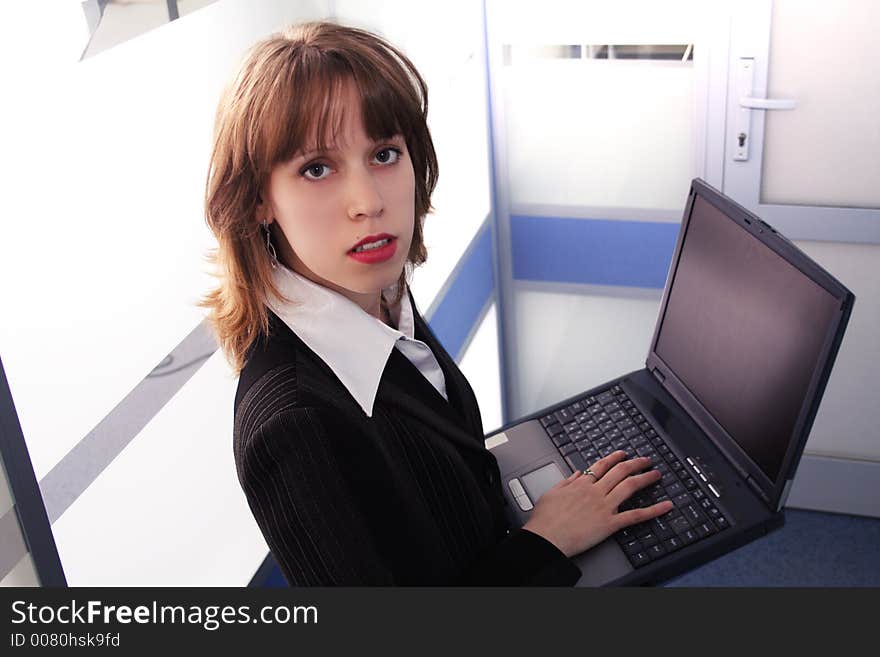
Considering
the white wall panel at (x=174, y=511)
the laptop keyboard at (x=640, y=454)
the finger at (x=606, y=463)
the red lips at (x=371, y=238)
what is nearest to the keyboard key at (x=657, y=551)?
the laptop keyboard at (x=640, y=454)

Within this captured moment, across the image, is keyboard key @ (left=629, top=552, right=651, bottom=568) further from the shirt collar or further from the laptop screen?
the shirt collar

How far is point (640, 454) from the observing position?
141 cm

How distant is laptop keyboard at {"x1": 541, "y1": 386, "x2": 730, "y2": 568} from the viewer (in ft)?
4.09

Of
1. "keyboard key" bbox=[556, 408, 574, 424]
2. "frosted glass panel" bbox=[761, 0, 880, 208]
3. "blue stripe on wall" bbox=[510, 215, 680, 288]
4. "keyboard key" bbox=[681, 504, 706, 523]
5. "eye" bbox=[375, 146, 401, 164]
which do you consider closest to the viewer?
"eye" bbox=[375, 146, 401, 164]

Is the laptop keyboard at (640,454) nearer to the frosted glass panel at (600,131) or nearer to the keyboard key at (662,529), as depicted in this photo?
the keyboard key at (662,529)

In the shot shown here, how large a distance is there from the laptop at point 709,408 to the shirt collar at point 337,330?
31 centimetres

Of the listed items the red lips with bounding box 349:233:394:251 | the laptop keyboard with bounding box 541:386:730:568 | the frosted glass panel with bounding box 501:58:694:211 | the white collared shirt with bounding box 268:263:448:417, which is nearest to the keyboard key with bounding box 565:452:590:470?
the laptop keyboard with bounding box 541:386:730:568

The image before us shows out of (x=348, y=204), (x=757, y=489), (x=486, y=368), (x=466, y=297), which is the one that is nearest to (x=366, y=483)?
(x=348, y=204)

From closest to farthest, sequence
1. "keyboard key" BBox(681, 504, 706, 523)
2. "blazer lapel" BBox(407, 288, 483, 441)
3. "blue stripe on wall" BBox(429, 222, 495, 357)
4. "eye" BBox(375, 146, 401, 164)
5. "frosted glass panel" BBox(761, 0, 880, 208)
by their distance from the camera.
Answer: "eye" BBox(375, 146, 401, 164), "keyboard key" BBox(681, 504, 706, 523), "blazer lapel" BBox(407, 288, 483, 441), "frosted glass panel" BBox(761, 0, 880, 208), "blue stripe on wall" BBox(429, 222, 495, 357)

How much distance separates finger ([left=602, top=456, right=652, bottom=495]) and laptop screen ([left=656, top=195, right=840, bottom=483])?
5.0 inches

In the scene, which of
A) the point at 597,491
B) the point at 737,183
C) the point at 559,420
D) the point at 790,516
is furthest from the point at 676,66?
the point at 597,491

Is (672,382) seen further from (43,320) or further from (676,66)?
(676,66)

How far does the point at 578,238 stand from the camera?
2941 mm

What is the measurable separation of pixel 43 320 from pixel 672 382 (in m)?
0.86
